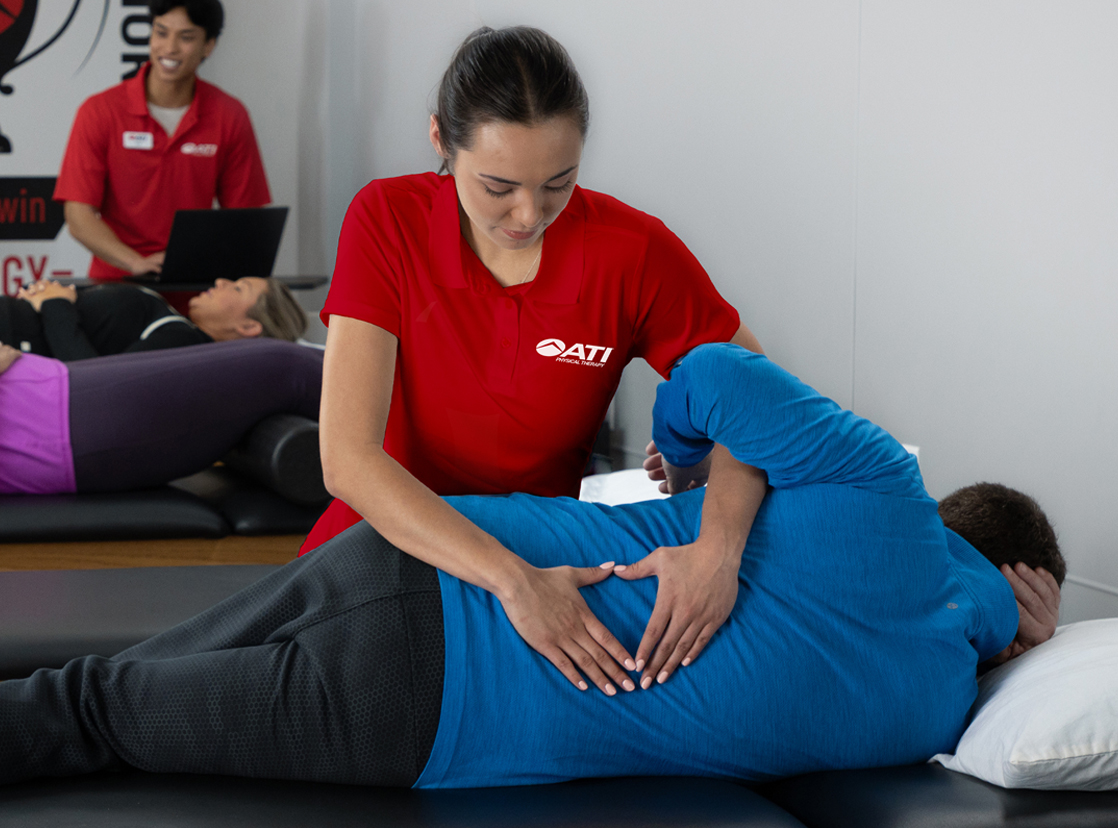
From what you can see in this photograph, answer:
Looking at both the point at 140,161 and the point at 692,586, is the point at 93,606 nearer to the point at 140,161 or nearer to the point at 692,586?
the point at 692,586

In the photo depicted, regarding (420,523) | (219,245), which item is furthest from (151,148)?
(420,523)

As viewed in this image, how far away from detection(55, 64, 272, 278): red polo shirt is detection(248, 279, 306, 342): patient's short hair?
1.15 meters

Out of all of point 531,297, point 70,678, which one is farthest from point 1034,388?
point 70,678

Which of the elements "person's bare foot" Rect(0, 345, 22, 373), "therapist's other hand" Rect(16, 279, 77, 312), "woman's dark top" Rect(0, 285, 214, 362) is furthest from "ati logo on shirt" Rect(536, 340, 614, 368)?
"therapist's other hand" Rect(16, 279, 77, 312)

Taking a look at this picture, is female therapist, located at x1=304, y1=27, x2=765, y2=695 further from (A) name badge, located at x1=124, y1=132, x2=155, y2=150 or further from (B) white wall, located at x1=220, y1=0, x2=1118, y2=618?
(A) name badge, located at x1=124, y1=132, x2=155, y2=150

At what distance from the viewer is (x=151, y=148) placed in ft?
14.8

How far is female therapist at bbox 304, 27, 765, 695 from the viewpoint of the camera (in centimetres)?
112

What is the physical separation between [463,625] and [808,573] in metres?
0.37

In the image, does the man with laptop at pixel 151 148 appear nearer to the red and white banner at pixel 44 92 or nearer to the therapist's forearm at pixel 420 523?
the red and white banner at pixel 44 92

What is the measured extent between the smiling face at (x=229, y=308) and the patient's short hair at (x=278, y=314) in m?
0.02

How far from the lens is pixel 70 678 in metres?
1.12

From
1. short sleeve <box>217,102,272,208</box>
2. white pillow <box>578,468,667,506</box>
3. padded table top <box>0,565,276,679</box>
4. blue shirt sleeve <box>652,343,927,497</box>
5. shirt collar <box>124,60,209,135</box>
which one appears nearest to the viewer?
blue shirt sleeve <box>652,343,927,497</box>

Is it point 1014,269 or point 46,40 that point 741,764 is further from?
point 46,40

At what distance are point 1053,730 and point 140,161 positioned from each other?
4296mm
